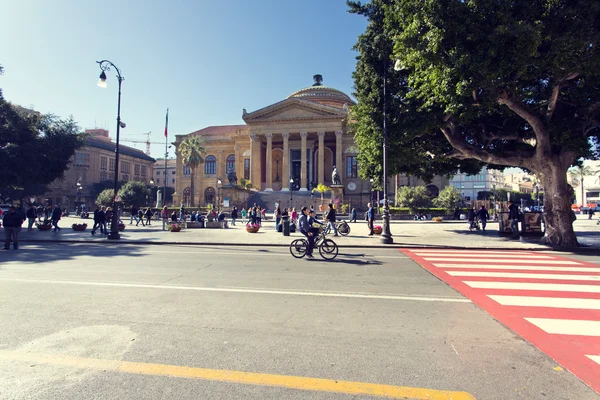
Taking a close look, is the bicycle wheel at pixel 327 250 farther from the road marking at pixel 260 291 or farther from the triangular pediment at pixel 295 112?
the triangular pediment at pixel 295 112

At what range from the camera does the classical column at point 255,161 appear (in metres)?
54.4

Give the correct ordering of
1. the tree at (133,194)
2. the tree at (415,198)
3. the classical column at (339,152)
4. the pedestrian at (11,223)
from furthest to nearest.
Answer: the classical column at (339,152)
the tree at (133,194)
the tree at (415,198)
the pedestrian at (11,223)

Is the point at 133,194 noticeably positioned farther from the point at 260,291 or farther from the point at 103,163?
the point at 260,291

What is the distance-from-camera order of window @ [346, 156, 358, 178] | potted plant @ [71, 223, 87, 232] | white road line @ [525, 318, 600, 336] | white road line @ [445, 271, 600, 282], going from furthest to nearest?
window @ [346, 156, 358, 178] < potted plant @ [71, 223, 87, 232] < white road line @ [445, 271, 600, 282] < white road line @ [525, 318, 600, 336]

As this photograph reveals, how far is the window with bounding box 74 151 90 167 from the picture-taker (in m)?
70.9

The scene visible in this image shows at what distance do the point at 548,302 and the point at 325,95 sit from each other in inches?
2479

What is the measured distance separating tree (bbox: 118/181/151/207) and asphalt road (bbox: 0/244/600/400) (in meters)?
47.1

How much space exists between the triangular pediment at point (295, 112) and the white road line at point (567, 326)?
48596 millimetres

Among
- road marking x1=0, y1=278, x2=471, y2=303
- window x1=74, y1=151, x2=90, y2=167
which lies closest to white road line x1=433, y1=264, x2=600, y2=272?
road marking x1=0, y1=278, x2=471, y2=303

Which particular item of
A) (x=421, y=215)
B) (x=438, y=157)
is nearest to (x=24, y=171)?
(x=438, y=157)

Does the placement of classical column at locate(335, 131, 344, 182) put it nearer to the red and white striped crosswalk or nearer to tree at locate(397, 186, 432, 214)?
tree at locate(397, 186, 432, 214)

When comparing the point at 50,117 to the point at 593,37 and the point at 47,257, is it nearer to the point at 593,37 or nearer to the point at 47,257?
the point at 47,257

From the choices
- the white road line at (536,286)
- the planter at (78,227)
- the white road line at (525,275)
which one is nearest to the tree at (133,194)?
the planter at (78,227)

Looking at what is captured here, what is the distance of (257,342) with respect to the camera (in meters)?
3.94
